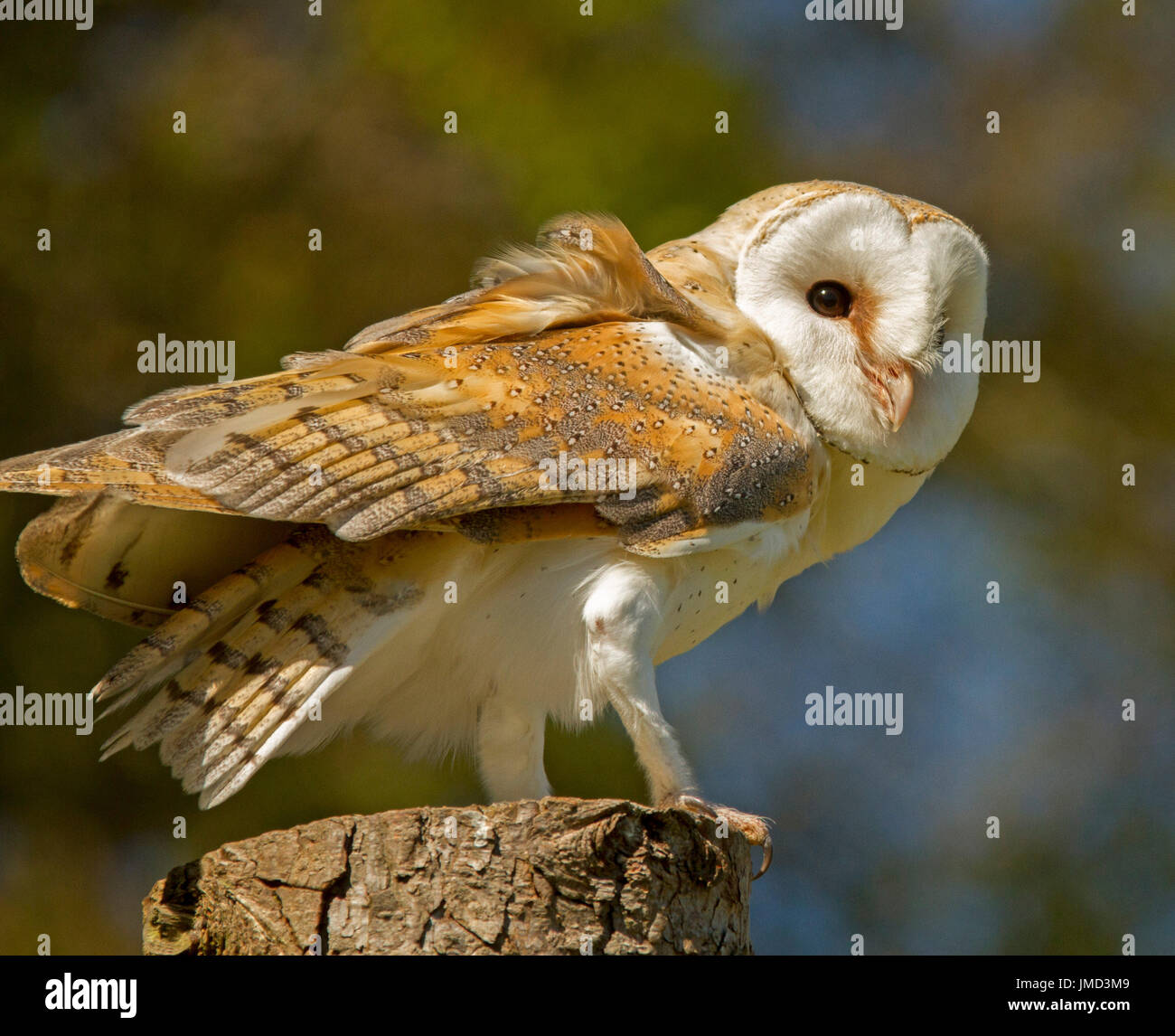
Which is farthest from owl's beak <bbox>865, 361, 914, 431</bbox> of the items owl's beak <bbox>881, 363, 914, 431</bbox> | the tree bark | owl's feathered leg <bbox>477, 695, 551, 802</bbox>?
the tree bark

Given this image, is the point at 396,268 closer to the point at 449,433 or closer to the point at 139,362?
the point at 139,362

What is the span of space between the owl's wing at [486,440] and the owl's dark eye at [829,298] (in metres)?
0.31

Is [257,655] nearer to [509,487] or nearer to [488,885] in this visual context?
[509,487]

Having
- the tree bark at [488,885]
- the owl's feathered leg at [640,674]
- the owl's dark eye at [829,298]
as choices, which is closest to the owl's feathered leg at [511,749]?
the owl's feathered leg at [640,674]

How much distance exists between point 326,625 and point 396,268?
239 cm

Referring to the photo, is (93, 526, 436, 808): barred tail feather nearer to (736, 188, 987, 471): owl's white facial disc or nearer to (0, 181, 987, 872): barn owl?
(0, 181, 987, 872): barn owl

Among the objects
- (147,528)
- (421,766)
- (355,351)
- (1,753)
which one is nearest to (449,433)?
(355,351)

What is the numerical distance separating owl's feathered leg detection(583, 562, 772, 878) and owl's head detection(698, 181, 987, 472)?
2.23ft

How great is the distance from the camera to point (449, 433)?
323cm

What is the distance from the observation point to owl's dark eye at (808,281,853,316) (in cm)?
370

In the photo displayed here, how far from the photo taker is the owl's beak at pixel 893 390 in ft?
11.6

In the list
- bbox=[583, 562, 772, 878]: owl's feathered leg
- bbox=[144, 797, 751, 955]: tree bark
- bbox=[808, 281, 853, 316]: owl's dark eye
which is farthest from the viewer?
bbox=[808, 281, 853, 316]: owl's dark eye

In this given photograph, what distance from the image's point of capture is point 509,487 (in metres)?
3.12

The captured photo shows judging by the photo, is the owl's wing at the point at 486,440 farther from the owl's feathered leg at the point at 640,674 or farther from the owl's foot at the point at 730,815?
the owl's foot at the point at 730,815
